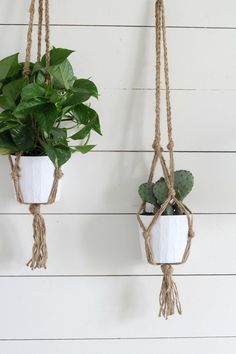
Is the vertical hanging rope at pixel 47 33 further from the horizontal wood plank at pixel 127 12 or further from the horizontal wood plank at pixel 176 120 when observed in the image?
the horizontal wood plank at pixel 176 120

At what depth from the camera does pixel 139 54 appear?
39.5 inches

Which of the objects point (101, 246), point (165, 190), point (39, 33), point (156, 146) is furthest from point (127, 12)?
point (101, 246)

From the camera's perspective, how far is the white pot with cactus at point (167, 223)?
88 centimetres

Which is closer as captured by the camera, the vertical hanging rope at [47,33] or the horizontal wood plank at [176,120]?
the vertical hanging rope at [47,33]

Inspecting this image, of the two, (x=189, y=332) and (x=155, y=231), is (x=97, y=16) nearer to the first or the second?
(x=155, y=231)

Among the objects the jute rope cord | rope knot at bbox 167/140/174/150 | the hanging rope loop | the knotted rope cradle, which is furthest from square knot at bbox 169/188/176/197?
the hanging rope loop

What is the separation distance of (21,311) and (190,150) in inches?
20.1

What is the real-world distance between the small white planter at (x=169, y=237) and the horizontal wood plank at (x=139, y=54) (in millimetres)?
307

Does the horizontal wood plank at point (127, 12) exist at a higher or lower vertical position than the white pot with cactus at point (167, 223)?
higher

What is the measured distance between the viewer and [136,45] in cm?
100

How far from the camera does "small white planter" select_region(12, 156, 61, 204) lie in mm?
882

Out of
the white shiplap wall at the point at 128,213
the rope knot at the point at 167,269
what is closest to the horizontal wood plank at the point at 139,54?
the white shiplap wall at the point at 128,213

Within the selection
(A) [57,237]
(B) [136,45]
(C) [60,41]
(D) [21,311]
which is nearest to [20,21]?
(C) [60,41]

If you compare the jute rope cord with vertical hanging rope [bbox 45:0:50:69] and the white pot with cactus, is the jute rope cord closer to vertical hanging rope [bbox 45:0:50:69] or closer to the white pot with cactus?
the white pot with cactus
